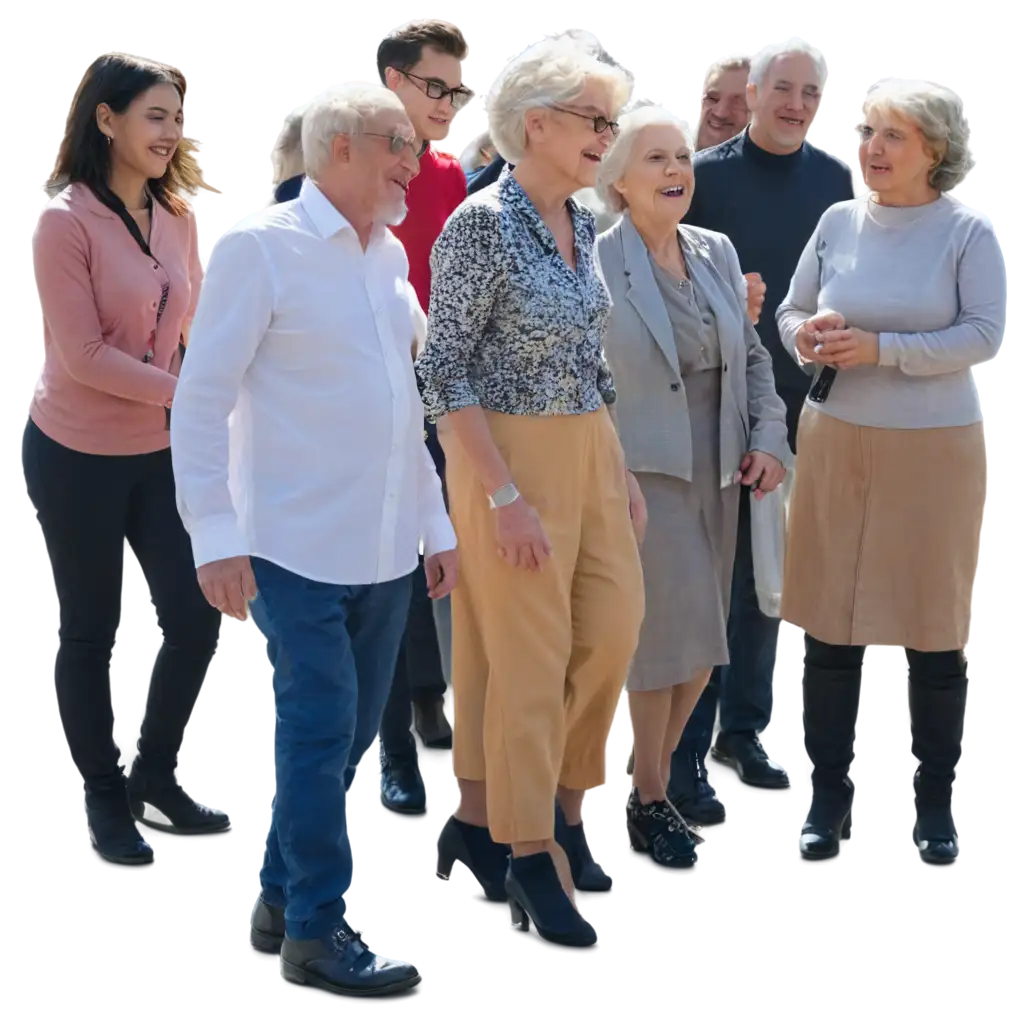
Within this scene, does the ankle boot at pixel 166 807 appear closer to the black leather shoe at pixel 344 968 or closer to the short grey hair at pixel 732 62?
the black leather shoe at pixel 344 968

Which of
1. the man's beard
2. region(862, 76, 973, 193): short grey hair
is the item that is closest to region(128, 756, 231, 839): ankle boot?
the man's beard

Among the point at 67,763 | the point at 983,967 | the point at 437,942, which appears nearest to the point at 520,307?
the point at 437,942

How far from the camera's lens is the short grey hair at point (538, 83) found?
3588 millimetres

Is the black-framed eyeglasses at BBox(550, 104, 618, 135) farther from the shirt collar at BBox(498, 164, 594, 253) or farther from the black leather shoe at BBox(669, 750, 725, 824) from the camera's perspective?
the black leather shoe at BBox(669, 750, 725, 824)

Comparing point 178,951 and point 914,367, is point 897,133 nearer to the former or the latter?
point 914,367

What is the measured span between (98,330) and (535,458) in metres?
1.14

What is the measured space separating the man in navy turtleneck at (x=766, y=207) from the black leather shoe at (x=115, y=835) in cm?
155

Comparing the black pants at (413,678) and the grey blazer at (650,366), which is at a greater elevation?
the grey blazer at (650,366)

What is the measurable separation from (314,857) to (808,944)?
110 cm

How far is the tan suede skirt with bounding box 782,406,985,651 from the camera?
413cm

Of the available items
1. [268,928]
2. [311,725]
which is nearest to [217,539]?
[311,725]

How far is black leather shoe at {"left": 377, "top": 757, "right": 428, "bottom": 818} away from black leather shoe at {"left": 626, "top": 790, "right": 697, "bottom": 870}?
0.62 m

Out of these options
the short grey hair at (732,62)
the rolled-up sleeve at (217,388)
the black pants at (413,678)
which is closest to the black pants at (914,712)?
the black pants at (413,678)

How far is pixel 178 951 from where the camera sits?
3674 millimetres
